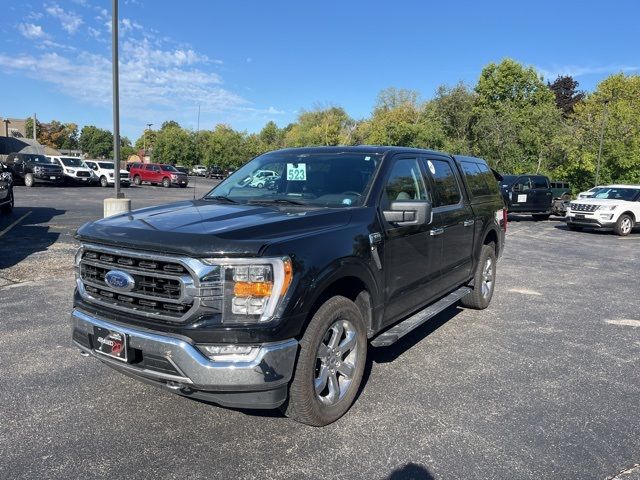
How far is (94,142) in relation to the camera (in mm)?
127500

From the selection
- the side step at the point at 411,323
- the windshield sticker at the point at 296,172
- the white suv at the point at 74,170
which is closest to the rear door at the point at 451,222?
the side step at the point at 411,323

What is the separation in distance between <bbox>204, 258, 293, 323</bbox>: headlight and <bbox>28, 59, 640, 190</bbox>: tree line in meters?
34.0

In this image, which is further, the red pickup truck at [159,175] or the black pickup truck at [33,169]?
the red pickup truck at [159,175]

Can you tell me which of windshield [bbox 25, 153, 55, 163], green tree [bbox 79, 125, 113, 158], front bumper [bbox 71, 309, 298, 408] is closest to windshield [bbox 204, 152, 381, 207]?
front bumper [bbox 71, 309, 298, 408]

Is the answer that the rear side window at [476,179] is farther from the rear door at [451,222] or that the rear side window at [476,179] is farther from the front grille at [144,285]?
the front grille at [144,285]

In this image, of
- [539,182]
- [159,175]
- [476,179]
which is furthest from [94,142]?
[476,179]

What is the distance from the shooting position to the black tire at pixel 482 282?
20.3 feet

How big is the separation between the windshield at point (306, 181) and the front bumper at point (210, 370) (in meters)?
1.45

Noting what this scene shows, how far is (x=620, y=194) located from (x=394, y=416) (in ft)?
57.4

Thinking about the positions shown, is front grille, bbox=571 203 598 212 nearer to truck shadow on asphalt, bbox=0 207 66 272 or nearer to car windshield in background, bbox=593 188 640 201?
car windshield in background, bbox=593 188 640 201

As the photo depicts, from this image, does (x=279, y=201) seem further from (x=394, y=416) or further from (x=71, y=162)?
(x=71, y=162)

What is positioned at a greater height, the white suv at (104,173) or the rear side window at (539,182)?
the rear side window at (539,182)

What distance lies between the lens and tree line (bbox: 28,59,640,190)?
3241 cm

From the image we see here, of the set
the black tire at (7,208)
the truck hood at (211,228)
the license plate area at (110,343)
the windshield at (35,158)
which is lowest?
the black tire at (7,208)
